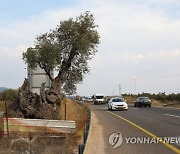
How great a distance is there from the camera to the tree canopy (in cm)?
3741

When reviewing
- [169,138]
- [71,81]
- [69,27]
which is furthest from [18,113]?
[71,81]

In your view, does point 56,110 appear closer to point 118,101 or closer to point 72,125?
point 72,125

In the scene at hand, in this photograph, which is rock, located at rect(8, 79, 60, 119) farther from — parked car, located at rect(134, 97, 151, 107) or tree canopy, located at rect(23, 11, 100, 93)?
parked car, located at rect(134, 97, 151, 107)

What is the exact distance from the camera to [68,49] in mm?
39094

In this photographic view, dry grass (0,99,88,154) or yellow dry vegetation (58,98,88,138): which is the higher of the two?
yellow dry vegetation (58,98,88,138)

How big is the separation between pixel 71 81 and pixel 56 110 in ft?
65.2

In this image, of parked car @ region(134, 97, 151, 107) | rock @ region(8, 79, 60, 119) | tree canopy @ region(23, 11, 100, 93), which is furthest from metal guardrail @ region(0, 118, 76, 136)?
parked car @ region(134, 97, 151, 107)

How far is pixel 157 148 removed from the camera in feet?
39.3

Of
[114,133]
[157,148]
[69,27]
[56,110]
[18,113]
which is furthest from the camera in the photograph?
[69,27]

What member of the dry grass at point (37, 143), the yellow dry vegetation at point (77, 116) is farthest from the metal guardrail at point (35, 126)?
the yellow dry vegetation at point (77, 116)

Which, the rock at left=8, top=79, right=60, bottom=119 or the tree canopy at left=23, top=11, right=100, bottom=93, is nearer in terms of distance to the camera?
the rock at left=8, top=79, right=60, bottom=119

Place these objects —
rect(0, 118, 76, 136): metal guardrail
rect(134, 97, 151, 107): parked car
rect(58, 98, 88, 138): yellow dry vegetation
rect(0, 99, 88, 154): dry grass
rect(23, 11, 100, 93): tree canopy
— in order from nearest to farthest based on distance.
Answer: rect(0, 99, 88, 154): dry grass, rect(0, 118, 76, 136): metal guardrail, rect(58, 98, 88, 138): yellow dry vegetation, rect(23, 11, 100, 93): tree canopy, rect(134, 97, 151, 107): parked car

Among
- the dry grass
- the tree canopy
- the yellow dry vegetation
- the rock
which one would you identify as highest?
the tree canopy

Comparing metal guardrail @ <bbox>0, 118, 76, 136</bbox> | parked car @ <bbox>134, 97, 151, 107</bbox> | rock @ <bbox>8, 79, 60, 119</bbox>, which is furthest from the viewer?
parked car @ <bbox>134, 97, 151, 107</bbox>
